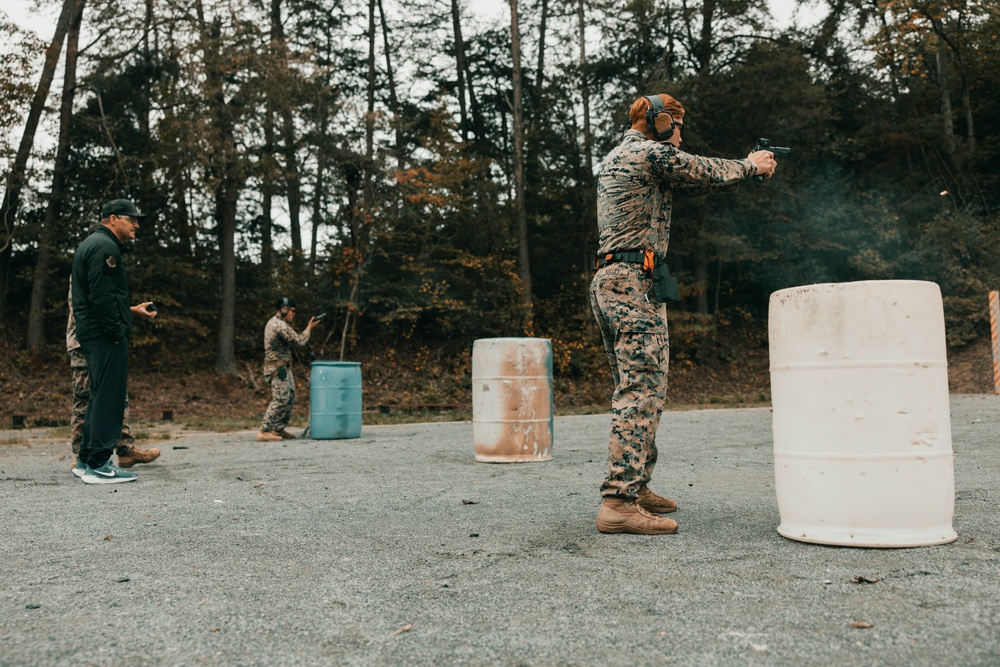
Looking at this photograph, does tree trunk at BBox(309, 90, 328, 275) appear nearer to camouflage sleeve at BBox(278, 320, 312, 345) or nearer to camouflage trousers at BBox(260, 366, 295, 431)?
camouflage sleeve at BBox(278, 320, 312, 345)

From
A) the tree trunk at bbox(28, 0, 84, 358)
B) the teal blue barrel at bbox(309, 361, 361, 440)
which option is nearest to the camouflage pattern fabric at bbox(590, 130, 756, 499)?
the teal blue barrel at bbox(309, 361, 361, 440)

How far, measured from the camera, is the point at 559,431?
40.3 feet

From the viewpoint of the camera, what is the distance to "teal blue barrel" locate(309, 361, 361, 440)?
11883 millimetres

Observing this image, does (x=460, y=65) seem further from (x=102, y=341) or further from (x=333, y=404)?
(x=102, y=341)

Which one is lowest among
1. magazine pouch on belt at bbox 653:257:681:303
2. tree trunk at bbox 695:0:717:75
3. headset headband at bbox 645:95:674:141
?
magazine pouch on belt at bbox 653:257:681:303

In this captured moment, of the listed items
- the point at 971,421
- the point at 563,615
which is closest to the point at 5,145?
the point at 971,421

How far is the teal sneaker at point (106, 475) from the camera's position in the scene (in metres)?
6.91

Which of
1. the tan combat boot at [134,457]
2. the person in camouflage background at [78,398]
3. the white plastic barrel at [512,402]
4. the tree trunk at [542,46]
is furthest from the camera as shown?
the tree trunk at [542,46]

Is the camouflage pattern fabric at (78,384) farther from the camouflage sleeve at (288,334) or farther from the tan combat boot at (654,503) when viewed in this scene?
the tan combat boot at (654,503)

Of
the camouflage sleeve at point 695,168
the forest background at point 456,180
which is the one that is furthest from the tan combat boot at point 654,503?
the forest background at point 456,180

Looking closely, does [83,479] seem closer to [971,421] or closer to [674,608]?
[674,608]

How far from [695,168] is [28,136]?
22.1m

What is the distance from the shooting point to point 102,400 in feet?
22.6

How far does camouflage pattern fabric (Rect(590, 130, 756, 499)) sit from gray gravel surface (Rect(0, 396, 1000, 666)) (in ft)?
1.64
